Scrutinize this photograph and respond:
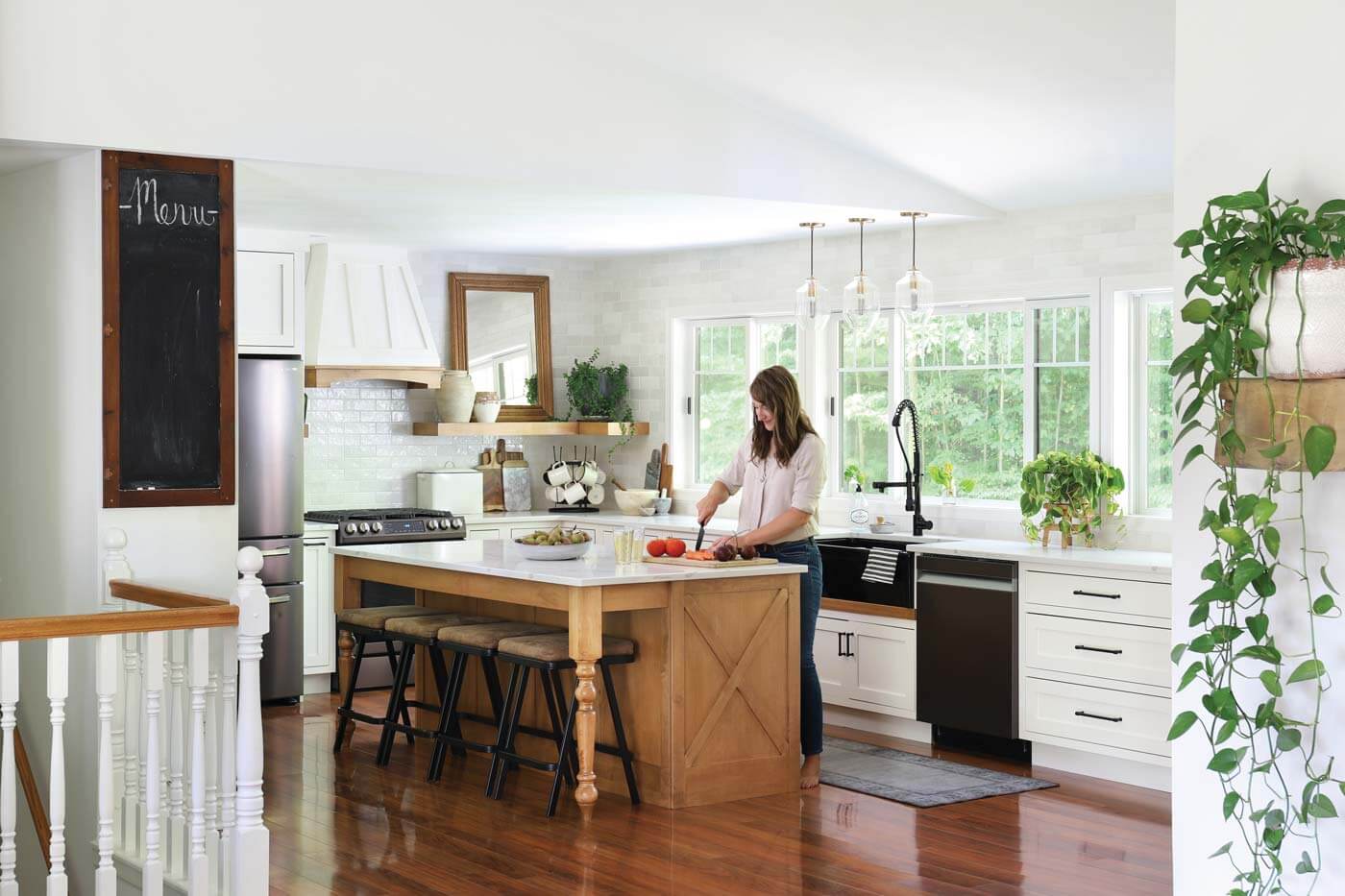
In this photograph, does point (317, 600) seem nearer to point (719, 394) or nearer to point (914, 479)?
point (719, 394)

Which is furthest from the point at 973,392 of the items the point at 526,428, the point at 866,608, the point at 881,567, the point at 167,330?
the point at 167,330

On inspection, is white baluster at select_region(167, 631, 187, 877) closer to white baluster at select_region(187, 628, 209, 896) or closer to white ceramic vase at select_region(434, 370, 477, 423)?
white baluster at select_region(187, 628, 209, 896)

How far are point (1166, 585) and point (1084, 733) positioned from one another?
72 cm

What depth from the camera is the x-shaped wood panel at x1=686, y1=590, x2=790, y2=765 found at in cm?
555

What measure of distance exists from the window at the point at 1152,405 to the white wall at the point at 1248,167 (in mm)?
3981

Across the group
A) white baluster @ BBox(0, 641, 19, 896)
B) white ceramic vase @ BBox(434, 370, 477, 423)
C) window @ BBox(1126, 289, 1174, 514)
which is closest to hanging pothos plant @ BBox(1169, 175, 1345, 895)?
white baluster @ BBox(0, 641, 19, 896)

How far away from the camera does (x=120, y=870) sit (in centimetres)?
459

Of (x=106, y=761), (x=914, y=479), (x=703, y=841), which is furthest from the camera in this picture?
(x=914, y=479)

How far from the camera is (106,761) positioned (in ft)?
12.6

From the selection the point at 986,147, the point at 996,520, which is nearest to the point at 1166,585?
the point at 996,520

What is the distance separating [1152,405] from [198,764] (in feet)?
15.1

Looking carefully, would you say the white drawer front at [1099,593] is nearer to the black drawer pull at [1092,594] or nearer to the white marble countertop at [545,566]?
the black drawer pull at [1092,594]

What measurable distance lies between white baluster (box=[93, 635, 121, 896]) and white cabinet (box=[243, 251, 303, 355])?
12.3ft

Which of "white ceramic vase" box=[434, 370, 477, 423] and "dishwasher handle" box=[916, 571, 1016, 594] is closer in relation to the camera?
"dishwasher handle" box=[916, 571, 1016, 594]
